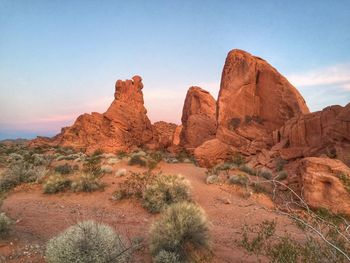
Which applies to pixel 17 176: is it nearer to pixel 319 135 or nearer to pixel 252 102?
pixel 319 135

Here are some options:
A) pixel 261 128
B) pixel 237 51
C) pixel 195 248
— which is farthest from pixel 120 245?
pixel 237 51

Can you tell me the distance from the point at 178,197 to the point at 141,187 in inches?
79.1

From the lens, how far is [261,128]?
26.1 metres

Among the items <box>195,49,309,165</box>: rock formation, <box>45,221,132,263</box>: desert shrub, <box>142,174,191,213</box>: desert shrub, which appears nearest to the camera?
<box>45,221,132,263</box>: desert shrub

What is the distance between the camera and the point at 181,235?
5.82m

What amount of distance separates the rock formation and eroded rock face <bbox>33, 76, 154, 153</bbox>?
1434cm

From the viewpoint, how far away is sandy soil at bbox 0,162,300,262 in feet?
18.9

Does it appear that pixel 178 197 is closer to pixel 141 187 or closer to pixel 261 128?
pixel 141 187

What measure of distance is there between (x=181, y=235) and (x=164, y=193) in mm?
4324

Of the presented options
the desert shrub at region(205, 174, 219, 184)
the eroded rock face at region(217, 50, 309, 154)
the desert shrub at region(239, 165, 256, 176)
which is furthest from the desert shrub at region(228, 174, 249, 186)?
the eroded rock face at region(217, 50, 309, 154)

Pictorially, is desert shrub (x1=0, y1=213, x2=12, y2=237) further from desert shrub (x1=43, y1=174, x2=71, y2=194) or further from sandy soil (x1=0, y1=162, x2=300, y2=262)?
desert shrub (x1=43, y1=174, x2=71, y2=194)

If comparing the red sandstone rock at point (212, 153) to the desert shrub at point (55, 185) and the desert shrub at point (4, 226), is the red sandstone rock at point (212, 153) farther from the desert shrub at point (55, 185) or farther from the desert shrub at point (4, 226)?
the desert shrub at point (4, 226)

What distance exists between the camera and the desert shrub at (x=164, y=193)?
9.73 metres

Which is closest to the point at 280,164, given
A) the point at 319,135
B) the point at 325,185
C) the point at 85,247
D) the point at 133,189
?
the point at 319,135
